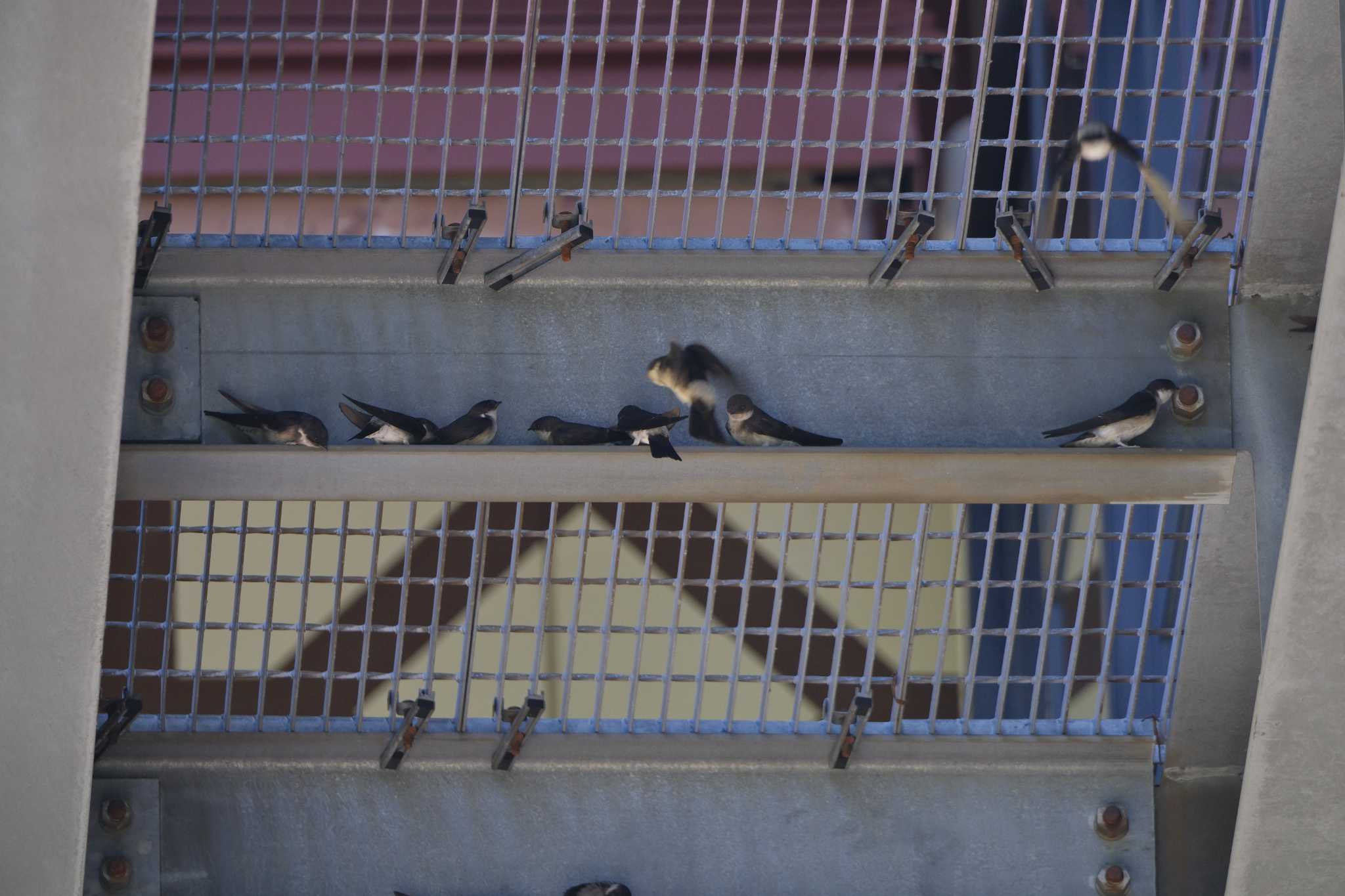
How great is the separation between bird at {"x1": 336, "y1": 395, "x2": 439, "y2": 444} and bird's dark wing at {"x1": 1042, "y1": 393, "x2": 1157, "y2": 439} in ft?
4.06

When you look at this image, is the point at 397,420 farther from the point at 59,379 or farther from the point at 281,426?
the point at 59,379

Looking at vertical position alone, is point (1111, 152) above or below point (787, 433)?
above

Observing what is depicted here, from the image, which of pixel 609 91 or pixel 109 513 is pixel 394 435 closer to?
pixel 109 513

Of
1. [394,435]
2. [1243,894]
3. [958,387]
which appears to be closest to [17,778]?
[394,435]

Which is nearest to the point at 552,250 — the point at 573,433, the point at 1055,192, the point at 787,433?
the point at 573,433

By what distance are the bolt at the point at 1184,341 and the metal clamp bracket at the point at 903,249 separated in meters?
0.56

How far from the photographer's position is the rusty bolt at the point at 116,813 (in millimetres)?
3414

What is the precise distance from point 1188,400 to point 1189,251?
30 centimetres

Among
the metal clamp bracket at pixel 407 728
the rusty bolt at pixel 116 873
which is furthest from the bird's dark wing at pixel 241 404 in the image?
the rusty bolt at pixel 116 873

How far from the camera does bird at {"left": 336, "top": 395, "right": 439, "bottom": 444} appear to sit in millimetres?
3121

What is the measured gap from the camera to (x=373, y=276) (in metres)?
3.21

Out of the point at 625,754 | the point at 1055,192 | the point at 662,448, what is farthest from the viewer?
the point at 625,754

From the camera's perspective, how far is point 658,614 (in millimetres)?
7406

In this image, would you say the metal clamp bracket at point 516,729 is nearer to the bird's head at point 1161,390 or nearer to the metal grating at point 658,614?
the metal grating at point 658,614
